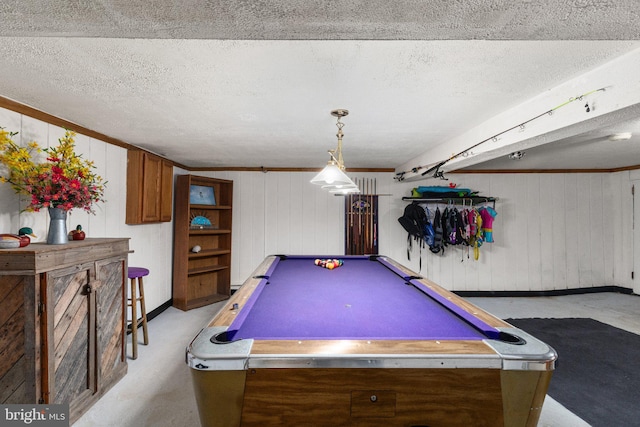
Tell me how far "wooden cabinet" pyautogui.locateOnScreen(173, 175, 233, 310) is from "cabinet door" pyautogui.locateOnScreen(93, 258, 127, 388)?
185 centimetres

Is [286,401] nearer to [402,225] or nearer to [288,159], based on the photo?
[288,159]

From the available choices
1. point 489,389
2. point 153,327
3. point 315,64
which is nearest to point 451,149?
point 315,64

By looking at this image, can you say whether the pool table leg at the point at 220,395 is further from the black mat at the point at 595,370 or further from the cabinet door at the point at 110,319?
the black mat at the point at 595,370

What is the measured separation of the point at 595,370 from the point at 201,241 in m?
4.90

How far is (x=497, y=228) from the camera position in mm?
5242

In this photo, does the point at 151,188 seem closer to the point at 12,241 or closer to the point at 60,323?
the point at 12,241

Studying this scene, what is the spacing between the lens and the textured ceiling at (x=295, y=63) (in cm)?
86

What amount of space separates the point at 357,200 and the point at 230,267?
7.78 feet

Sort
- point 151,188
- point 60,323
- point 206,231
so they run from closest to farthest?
1. point 60,323
2. point 151,188
3. point 206,231

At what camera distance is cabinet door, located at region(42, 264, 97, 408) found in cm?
182

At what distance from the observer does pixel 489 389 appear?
1198 mm

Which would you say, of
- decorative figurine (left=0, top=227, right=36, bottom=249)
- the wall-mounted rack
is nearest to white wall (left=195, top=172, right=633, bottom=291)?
the wall-mounted rack

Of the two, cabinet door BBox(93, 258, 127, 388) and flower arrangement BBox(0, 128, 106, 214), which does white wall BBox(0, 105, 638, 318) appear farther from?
flower arrangement BBox(0, 128, 106, 214)

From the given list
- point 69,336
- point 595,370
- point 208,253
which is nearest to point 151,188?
point 208,253
